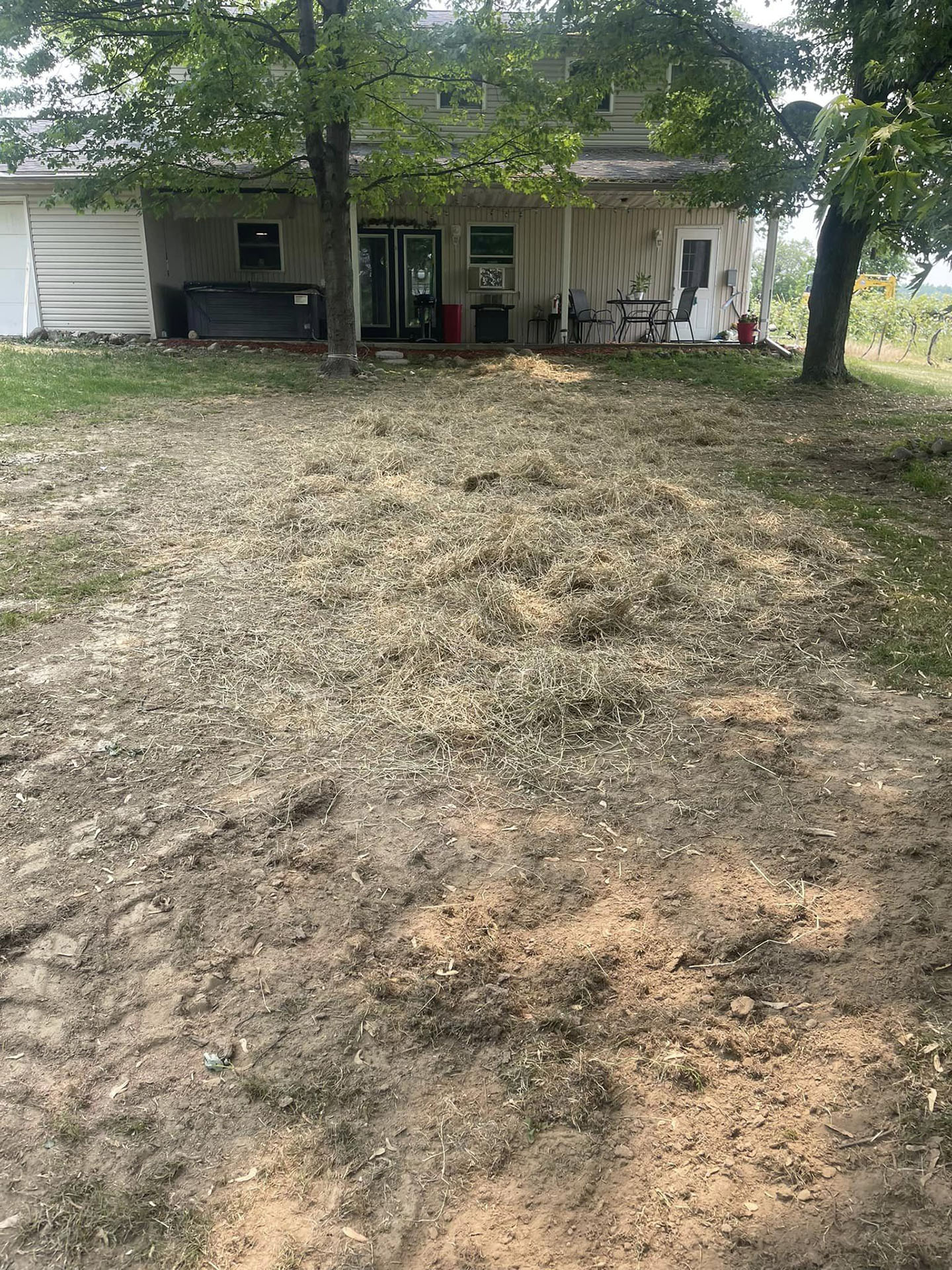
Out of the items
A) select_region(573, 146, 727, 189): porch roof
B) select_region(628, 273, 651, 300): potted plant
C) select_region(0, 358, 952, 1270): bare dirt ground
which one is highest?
select_region(573, 146, 727, 189): porch roof

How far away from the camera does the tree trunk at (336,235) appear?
520 inches

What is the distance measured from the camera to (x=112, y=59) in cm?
1314

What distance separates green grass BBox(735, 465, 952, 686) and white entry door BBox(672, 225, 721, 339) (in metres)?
12.5

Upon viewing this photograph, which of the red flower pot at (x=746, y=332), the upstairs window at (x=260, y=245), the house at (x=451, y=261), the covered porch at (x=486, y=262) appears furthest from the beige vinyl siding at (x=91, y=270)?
the red flower pot at (x=746, y=332)

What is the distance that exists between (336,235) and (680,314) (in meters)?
7.57

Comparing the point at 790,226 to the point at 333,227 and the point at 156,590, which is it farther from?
the point at 156,590

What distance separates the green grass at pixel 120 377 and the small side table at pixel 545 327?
5195mm

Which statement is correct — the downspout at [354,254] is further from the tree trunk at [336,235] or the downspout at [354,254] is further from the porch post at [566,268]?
the porch post at [566,268]

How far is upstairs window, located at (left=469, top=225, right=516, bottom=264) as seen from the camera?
61.5 feet

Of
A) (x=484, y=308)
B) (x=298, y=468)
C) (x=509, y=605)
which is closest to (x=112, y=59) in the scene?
(x=484, y=308)

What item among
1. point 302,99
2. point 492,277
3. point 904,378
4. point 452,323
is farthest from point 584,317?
point 302,99

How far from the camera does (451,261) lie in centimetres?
1881

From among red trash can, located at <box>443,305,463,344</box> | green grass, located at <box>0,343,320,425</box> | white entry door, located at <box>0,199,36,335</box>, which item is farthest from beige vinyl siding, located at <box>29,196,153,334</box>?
red trash can, located at <box>443,305,463,344</box>

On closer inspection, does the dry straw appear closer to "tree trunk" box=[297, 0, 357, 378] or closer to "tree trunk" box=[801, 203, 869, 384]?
"tree trunk" box=[297, 0, 357, 378]
